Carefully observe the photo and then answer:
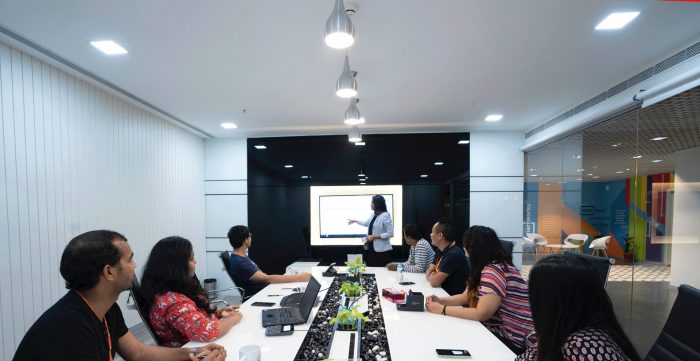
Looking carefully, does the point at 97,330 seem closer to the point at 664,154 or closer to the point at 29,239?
the point at 29,239

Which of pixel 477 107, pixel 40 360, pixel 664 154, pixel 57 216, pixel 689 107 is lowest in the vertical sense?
pixel 40 360

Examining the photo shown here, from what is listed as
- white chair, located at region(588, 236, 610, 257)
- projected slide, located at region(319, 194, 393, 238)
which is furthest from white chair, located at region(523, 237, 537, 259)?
projected slide, located at region(319, 194, 393, 238)

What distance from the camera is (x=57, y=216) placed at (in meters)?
3.01

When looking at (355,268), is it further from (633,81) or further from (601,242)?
(633,81)

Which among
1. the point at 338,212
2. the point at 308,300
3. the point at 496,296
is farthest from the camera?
the point at 338,212

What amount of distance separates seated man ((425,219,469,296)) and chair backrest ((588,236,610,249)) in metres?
1.75

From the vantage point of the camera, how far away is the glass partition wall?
270cm

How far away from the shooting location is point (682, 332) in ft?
4.23

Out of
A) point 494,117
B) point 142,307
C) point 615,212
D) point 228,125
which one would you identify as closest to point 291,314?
point 142,307

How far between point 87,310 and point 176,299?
0.49 m

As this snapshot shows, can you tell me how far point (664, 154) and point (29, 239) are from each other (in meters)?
5.34

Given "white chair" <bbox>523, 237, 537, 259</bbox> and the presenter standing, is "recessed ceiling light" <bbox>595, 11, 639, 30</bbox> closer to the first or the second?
the presenter standing

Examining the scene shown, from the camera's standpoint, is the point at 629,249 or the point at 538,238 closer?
the point at 629,249

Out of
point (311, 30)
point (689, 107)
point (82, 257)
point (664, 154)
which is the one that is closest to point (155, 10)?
point (311, 30)
